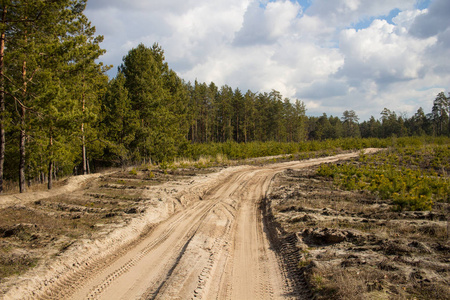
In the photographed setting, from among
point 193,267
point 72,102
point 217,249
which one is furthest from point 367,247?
point 72,102

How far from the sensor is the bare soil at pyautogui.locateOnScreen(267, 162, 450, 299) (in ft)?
12.7

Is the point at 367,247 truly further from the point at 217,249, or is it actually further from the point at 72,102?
the point at 72,102

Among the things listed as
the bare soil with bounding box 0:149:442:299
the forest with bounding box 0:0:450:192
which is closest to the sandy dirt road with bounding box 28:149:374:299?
the bare soil with bounding box 0:149:442:299

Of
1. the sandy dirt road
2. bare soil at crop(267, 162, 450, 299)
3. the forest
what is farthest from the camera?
the forest

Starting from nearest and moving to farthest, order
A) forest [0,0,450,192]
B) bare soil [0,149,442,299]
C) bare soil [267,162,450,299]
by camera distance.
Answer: bare soil [267,162,450,299], bare soil [0,149,442,299], forest [0,0,450,192]

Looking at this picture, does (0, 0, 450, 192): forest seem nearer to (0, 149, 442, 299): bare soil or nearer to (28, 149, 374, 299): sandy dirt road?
(0, 149, 442, 299): bare soil

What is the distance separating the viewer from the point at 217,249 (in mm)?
6281

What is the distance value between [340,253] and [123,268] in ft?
15.3

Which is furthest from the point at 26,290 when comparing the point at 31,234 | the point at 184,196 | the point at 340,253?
the point at 184,196

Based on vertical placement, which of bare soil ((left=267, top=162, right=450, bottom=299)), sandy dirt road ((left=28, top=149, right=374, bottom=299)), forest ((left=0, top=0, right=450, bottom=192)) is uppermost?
forest ((left=0, top=0, right=450, bottom=192))

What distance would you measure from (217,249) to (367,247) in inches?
134

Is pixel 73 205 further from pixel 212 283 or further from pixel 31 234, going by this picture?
pixel 212 283

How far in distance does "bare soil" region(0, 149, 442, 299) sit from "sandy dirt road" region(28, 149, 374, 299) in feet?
0.08

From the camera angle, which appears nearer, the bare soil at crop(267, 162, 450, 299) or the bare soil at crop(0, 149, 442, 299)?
the bare soil at crop(267, 162, 450, 299)
